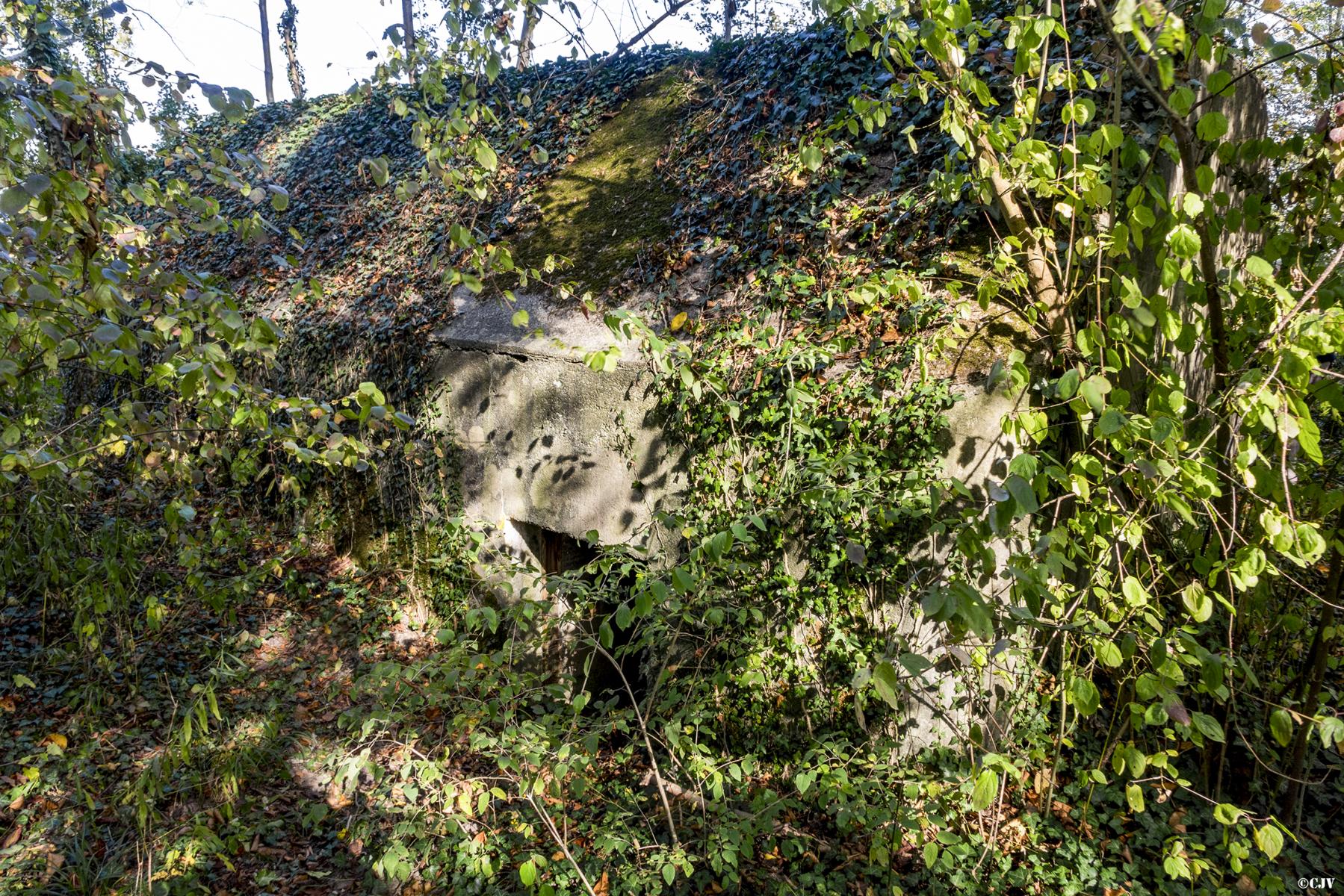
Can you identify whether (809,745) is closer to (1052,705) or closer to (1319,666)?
(1052,705)

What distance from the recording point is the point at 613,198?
23.2 feet

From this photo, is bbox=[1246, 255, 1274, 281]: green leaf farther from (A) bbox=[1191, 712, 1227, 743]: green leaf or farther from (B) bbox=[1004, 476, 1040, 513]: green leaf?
(A) bbox=[1191, 712, 1227, 743]: green leaf

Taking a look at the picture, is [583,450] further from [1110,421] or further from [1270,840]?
[1270,840]

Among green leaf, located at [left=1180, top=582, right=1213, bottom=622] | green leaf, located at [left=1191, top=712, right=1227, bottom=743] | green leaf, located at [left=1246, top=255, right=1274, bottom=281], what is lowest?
green leaf, located at [left=1191, top=712, right=1227, bottom=743]

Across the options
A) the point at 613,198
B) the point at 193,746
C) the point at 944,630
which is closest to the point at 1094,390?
the point at 944,630

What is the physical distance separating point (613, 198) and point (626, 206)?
32cm

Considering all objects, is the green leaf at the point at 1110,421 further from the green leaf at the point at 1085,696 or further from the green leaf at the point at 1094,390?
the green leaf at the point at 1085,696

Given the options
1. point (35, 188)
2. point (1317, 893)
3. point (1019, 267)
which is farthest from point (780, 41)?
point (1317, 893)

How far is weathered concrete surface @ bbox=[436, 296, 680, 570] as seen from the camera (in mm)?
5070

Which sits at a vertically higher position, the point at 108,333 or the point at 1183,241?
the point at 108,333

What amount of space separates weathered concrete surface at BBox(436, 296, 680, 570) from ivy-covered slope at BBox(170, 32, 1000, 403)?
48cm

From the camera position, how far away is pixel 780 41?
7.39m

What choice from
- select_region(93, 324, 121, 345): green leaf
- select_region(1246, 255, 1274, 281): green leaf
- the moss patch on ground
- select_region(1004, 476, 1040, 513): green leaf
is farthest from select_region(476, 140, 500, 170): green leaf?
the moss patch on ground

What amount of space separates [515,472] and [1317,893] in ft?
17.0
